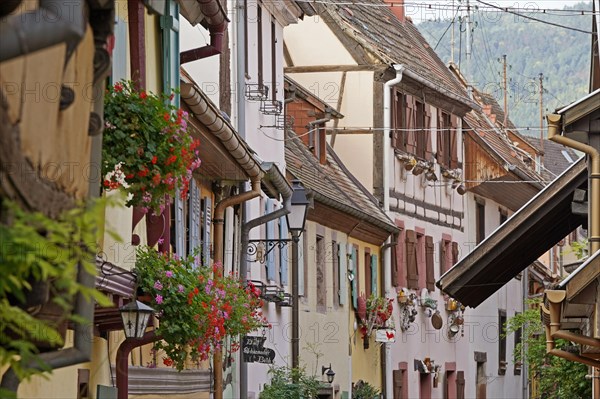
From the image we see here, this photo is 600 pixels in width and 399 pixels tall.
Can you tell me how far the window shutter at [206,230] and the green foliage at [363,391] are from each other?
1174cm

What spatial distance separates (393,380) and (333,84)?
20.1ft

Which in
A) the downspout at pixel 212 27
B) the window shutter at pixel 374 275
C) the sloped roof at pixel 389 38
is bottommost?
the window shutter at pixel 374 275

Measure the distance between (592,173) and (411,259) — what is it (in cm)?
2211

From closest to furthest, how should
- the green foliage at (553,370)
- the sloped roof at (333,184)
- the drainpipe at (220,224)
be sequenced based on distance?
the drainpipe at (220,224), the green foliage at (553,370), the sloped roof at (333,184)

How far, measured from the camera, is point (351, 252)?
32.6m

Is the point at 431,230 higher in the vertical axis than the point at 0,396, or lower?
higher

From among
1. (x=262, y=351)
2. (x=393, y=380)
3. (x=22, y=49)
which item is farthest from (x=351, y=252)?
(x=22, y=49)

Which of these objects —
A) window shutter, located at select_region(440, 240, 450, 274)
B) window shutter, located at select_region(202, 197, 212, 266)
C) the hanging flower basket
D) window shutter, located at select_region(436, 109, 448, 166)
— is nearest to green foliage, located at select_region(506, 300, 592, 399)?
window shutter, located at select_region(202, 197, 212, 266)

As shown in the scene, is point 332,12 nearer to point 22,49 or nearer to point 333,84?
point 333,84

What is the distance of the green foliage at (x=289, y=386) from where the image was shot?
22922 mm

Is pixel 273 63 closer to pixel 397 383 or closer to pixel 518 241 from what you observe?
pixel 518 241

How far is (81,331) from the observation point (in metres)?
8.34

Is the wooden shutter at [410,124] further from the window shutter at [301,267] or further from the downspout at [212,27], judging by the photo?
the downspout at [212,27]

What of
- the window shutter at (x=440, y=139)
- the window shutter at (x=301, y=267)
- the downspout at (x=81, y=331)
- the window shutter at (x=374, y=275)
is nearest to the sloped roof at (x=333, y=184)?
the window shutter at (x=374, y=275)
